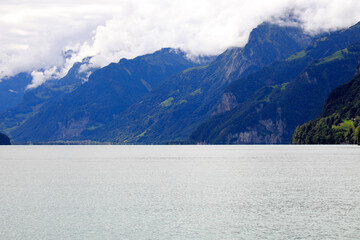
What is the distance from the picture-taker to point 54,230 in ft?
188

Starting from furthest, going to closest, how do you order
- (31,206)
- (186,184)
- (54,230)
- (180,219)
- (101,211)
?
(186,184) → (31,206) → (101,211) → (180,219) → (54,230)

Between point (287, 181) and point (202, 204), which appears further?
point (287, 181)

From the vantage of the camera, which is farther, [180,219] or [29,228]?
[180,219]

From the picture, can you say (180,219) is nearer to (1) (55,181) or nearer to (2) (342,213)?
(2) (342,213)

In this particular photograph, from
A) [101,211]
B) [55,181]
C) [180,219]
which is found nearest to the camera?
[180,219]

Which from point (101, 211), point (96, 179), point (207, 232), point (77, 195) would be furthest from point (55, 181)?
point (207, 232)

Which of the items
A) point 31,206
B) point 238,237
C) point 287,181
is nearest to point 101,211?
point 31,206

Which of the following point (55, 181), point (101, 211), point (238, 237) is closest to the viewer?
point (238, 237)

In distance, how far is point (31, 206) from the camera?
2975 inches

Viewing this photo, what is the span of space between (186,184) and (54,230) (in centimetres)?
5311

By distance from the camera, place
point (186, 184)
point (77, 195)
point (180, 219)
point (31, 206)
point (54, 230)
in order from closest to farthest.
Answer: point (54, 230) → point (180, 219) → point (31, 206) → point (77, 195) → point (186, 184)

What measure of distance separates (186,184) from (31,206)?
132 ft

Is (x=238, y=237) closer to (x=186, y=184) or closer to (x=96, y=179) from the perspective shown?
(x=186, y=184)

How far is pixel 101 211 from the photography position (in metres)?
70.8
